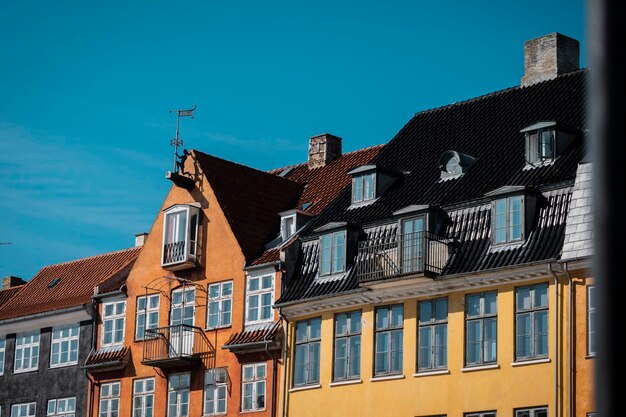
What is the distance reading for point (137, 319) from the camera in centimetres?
4316

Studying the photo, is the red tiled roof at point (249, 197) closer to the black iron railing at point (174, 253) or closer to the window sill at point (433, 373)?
the black iron railing at point (174, 253)

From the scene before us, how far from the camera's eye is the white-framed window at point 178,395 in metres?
40.5

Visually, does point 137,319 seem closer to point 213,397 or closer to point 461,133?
point 213,397

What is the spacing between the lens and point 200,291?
135ft

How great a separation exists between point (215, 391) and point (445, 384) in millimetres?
9641

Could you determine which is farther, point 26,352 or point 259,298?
point 26,352

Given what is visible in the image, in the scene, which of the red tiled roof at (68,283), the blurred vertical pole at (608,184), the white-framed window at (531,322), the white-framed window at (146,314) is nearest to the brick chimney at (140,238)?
the red tiled roof at (68,283)

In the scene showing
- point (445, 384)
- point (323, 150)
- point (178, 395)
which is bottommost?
point (445, 384)

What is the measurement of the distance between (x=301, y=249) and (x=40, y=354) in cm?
1386

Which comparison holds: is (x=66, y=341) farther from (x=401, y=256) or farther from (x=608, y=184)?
(x=608, y=184)

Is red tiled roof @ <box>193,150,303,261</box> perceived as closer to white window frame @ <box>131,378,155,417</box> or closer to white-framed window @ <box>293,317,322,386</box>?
white-framed window @ <box>293,317,322,386</box>

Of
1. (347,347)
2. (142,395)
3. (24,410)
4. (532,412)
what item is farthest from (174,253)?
(532,412)

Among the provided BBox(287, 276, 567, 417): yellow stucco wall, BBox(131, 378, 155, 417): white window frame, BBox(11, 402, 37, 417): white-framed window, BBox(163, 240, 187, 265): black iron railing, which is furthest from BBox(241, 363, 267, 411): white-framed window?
BBox(11, 402, 37, 417): white-framed window

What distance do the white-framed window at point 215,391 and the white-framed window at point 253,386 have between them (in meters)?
0.80
